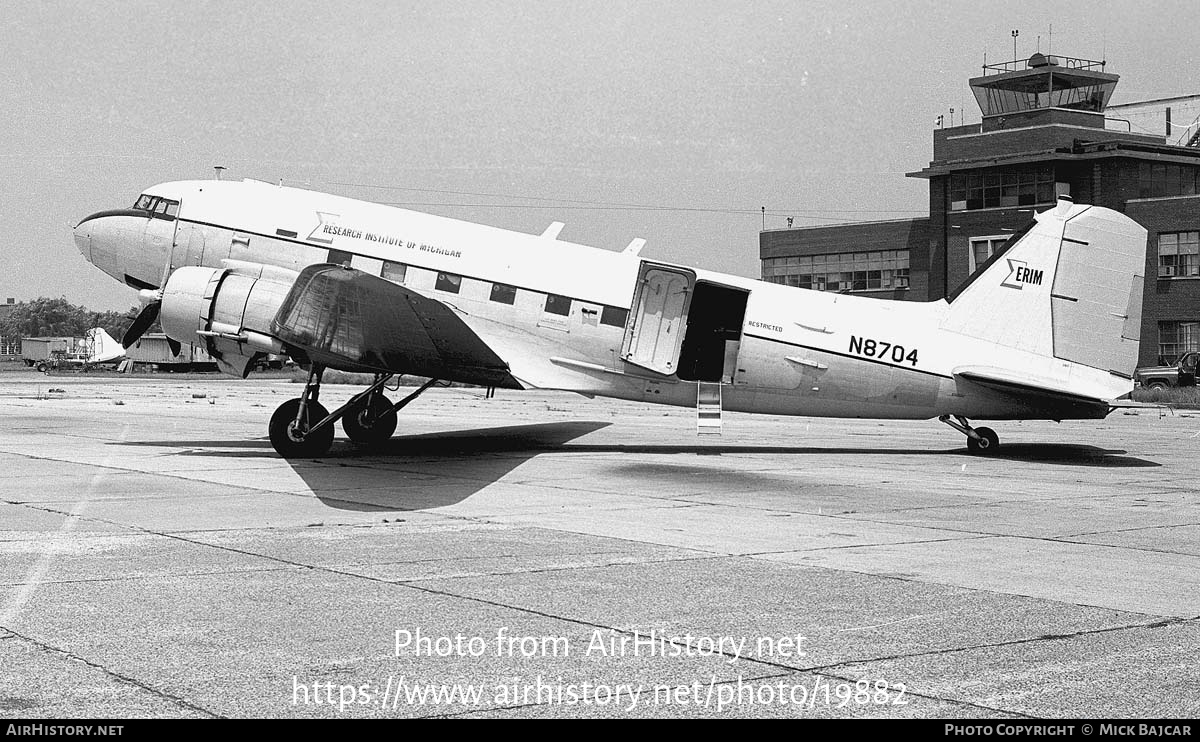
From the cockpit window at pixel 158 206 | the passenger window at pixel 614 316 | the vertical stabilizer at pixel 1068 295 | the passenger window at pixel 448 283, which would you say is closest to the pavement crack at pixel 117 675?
the passenger window at pixel 448 283

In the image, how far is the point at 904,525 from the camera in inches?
522

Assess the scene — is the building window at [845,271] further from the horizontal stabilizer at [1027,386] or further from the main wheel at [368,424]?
the main wheel at [368,424]

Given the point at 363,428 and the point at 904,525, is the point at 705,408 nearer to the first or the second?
the point at 363,428

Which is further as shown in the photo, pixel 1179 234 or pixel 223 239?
pixel 1179 234

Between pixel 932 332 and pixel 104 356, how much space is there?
7982 cm

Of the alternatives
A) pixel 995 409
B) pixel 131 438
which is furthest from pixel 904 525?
pixel 131 438

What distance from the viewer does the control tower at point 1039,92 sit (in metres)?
82.9

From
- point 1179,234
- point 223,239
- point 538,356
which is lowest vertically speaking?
point 538,356

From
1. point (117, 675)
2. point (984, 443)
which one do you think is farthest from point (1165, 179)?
point (117, 675)

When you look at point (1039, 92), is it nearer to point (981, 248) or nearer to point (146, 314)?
point (981, 248)

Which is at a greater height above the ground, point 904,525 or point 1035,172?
point 1035,172

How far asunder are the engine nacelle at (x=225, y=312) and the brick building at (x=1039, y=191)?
64.5m

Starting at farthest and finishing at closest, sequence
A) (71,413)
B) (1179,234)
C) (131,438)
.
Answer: (1179,234)
(71,413)
(131,438)

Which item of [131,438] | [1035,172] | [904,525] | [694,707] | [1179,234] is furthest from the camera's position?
[1035,172]
